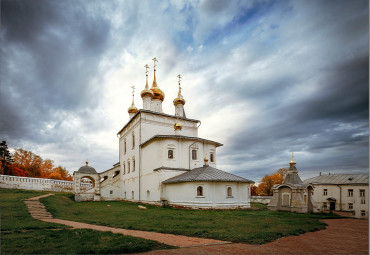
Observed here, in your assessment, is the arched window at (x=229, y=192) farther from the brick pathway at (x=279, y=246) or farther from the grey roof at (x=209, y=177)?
the brick pathway at (x=279, y=246)

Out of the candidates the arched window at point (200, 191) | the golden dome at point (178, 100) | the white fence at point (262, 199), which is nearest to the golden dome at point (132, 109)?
the golden dome at point (178, 100)

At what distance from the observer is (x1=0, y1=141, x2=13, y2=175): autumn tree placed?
37938mm

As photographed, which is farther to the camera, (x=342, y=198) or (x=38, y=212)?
(x=342, y=198)

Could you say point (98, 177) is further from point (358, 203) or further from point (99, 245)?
point (358, 203)

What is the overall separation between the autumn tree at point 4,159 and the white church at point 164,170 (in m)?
16.8

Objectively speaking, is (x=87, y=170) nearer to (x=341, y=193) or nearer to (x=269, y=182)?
(x=341, y=193)

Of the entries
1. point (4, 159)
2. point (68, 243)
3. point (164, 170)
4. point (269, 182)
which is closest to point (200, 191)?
point (164, 170)

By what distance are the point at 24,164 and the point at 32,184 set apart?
15.9m

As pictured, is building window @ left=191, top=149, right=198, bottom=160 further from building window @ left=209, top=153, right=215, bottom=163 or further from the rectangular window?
building window @ left=209, top=153, right=215, bottom=163

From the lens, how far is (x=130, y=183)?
96.3ft

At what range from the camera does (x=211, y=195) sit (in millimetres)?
19172

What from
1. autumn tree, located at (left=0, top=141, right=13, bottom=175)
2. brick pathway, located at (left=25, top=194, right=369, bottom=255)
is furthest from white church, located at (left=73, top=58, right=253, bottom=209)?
autumn tree, located at (left=0, top=141, right=13, bottom=175)

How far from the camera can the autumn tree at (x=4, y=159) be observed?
3794 centimetres

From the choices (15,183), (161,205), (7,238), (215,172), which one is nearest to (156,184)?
(161,205)
